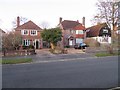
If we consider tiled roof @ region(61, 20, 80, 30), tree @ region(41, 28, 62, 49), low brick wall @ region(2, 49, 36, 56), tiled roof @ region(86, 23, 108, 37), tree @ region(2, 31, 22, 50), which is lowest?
low brick wall @ region(2, 49, 36, 56)

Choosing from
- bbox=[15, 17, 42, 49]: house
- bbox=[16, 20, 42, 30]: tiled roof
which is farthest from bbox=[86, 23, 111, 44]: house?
bbox=[16, 20, 42, 30]: tiled roof

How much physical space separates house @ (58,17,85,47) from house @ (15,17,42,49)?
→ 727cm

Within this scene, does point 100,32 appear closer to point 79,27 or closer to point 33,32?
point 79,27

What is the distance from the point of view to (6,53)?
35.1 metres

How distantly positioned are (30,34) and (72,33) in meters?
11.8

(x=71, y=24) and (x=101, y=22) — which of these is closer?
(x=101, y=22)

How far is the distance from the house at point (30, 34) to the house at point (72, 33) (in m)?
7.27

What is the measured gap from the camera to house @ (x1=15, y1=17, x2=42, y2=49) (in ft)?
171

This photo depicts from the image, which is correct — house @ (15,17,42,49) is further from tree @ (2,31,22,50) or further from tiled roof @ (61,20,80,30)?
tree @ (2,31,22,50)

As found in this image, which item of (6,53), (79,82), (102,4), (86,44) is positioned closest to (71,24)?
(86,44)

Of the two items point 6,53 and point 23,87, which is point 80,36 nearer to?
point 6,53

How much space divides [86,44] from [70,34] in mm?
8791

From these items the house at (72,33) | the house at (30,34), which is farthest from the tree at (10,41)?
the house at (72,33)

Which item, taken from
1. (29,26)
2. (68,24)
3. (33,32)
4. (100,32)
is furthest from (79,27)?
(29,26)
